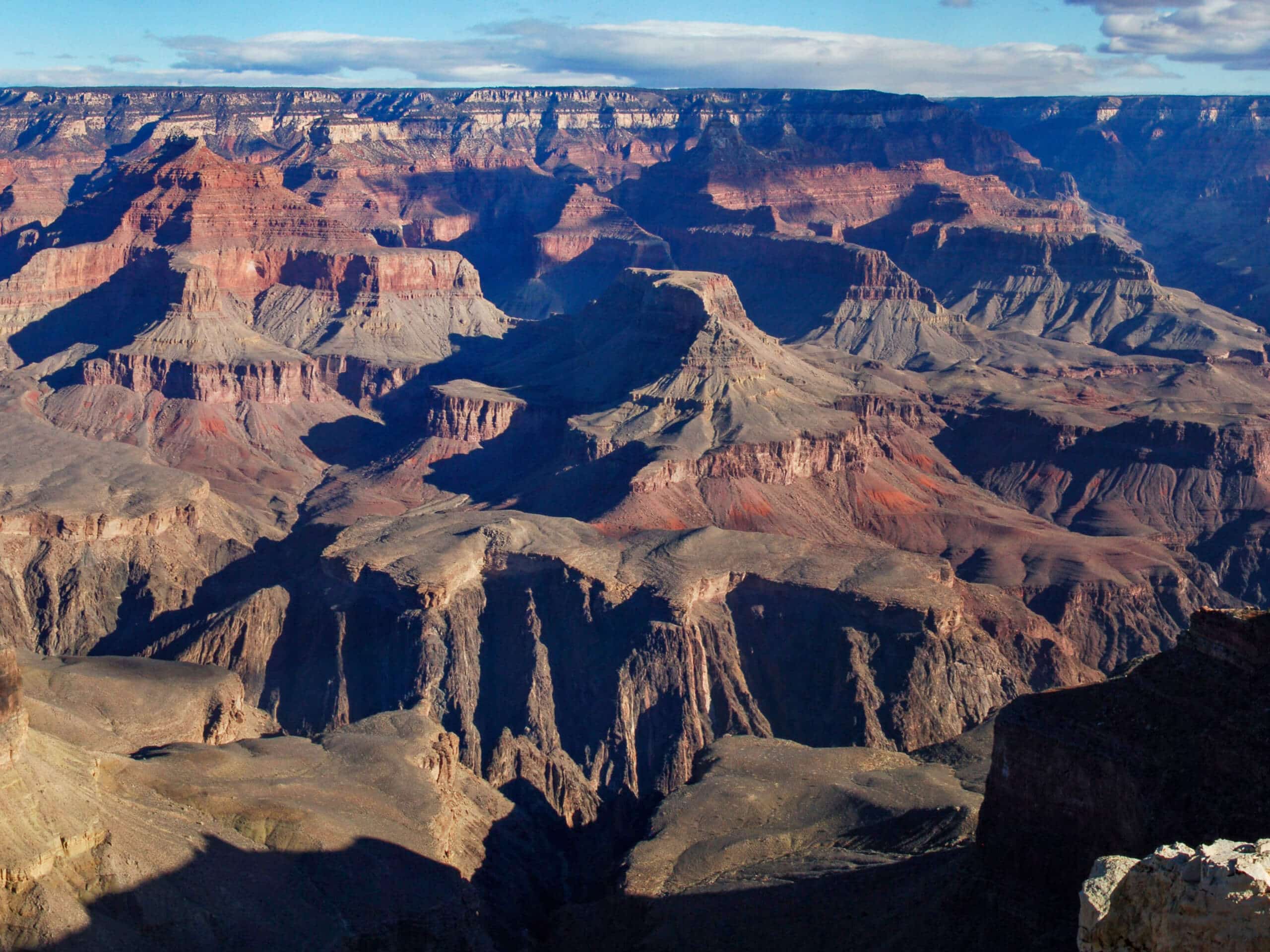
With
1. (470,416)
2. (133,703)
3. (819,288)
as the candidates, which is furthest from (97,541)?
(819,288)

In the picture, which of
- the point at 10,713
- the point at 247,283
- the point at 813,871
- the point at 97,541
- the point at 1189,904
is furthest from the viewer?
the point at 247,283

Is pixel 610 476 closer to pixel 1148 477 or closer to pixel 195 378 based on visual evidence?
pixel 1148 477

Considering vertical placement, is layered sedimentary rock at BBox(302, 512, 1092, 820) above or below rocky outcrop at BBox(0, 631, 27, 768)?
below

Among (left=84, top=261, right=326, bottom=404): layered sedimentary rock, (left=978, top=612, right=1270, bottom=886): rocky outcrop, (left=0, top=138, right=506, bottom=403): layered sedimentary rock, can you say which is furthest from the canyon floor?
(left=0, top=138, right=506, bottom=403): layered sedimentary rock

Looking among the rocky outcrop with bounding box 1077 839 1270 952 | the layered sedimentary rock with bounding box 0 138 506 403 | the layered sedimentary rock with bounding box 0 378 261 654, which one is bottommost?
the layered sedimentary rock with bounding box 0 378 261 654

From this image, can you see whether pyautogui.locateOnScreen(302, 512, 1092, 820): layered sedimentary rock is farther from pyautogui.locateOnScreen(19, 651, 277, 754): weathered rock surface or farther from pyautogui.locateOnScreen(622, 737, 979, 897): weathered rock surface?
pyautogui.locateOnScreen(622, 737, 979, 897): weathered rock surface

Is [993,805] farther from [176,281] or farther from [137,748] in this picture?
[176,281]

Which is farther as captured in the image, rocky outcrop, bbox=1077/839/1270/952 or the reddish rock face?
the reddish rock face

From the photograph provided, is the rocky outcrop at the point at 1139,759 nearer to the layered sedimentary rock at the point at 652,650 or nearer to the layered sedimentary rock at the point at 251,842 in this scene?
the layered sedimentary rock at the point at 251,842

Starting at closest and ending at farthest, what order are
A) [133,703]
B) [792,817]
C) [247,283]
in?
[792,817] → [133,703] → [247,283]
